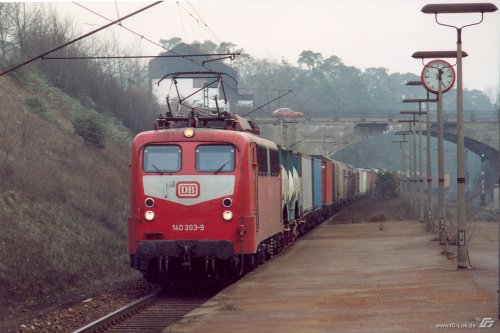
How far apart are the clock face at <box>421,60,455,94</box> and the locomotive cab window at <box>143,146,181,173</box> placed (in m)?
11.5

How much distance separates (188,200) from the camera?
17.6 meters

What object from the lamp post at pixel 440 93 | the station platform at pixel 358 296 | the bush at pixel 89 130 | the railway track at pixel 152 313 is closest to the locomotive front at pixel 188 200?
the railway track at pixel 152 313

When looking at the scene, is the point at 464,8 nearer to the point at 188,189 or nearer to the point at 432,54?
the point at 188,189

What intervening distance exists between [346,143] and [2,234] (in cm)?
7430

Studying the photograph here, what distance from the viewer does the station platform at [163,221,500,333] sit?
40.6ft

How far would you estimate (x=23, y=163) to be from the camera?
2959 cm

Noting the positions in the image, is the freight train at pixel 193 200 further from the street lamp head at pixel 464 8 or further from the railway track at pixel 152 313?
the street lamp head at pixel 464 8

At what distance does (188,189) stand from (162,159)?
813mm

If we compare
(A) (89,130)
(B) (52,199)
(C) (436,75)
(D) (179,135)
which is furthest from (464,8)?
(A) (89,130)

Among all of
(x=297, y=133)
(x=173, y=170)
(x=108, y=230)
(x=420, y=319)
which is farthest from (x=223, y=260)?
(x=297, y=133)

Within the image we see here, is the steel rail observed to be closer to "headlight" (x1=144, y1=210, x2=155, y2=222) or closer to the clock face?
"headlight" (x1=144, y1=210, x2=155, y2=222)

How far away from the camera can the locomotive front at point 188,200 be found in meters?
17.4

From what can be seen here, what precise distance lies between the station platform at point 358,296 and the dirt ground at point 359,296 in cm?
1

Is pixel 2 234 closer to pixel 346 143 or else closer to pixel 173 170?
pixel 173 170
